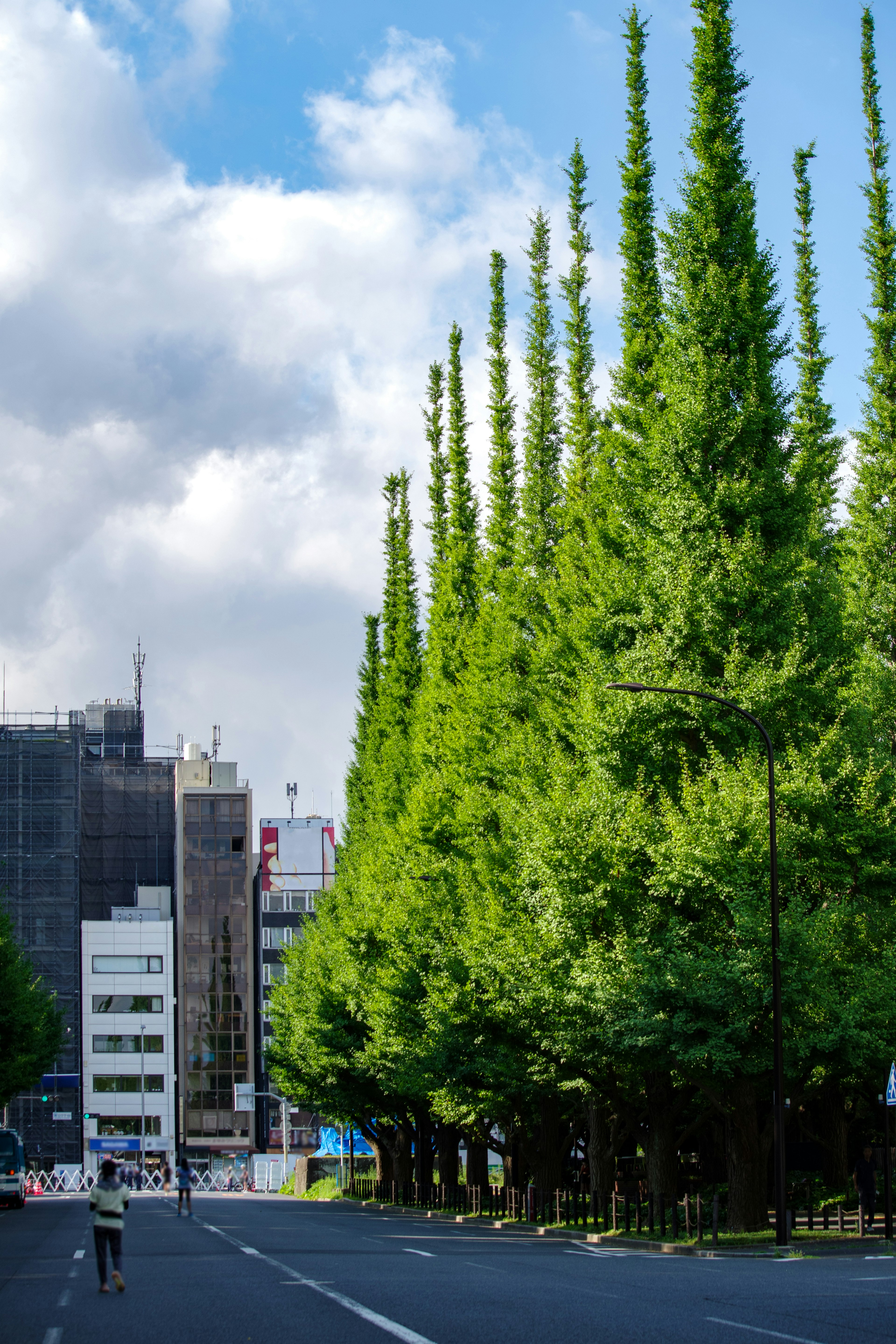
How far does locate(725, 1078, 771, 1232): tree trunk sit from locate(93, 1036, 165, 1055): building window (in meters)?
80.6

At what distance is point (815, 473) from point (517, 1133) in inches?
887

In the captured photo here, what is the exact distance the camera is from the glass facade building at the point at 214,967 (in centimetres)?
10431

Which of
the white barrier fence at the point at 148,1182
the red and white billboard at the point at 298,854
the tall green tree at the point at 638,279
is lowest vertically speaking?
the white barrier fence at the point at 148,1182

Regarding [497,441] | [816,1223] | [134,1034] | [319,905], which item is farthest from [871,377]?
[134,1034]

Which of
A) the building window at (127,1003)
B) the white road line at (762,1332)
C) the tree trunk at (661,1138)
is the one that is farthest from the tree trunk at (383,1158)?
the white road line at (762,1332)

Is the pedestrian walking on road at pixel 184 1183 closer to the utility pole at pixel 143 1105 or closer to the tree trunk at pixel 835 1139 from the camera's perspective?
the tree trunk at pixel 835 1139

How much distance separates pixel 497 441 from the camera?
46.9 m

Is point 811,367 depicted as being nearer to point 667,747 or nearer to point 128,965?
point 667,747

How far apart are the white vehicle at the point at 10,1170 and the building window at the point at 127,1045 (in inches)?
1766

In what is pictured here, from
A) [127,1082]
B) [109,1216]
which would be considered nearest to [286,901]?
[127,1082]

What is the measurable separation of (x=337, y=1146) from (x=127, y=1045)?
2588 centimetres

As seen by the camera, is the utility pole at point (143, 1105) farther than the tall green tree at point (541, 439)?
Yes

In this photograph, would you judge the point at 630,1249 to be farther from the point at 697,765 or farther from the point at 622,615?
the point at 622,615

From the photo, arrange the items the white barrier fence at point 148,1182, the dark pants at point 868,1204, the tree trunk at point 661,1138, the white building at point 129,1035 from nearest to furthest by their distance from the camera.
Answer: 1. the dark pants at point 868,1204
2. the tree trunk at point 661,1138
3. the white barrier fence at point 148,1182
4. the white building at point 129,1035
